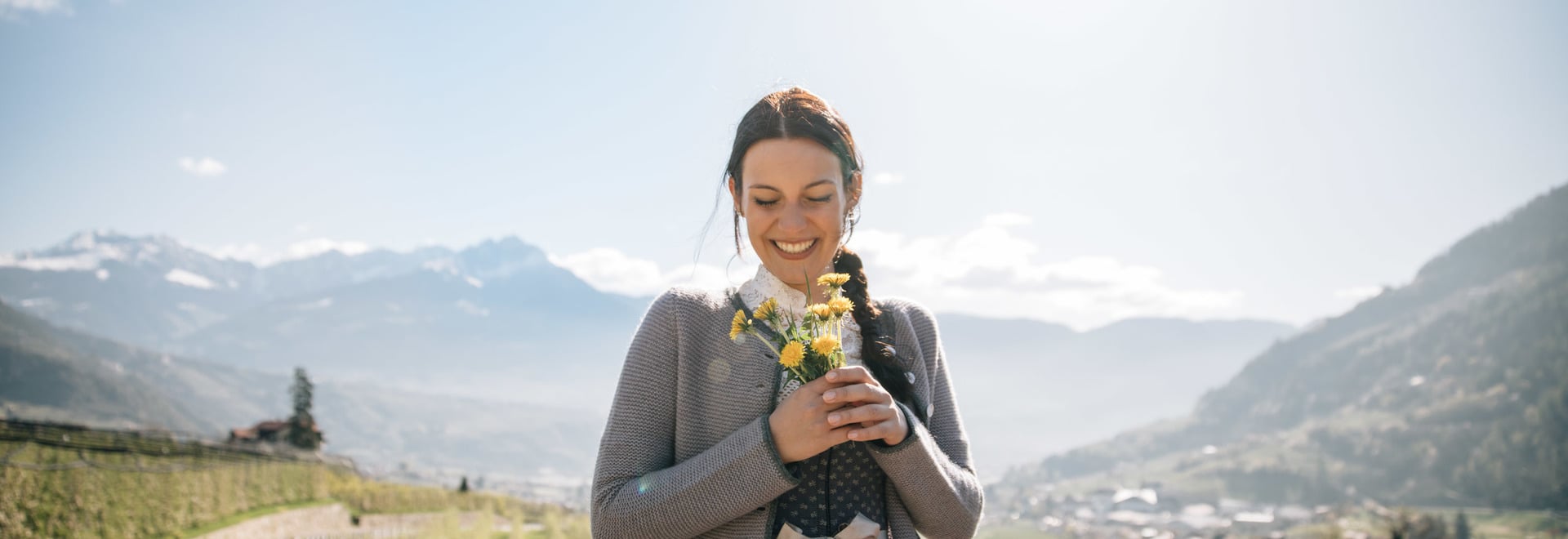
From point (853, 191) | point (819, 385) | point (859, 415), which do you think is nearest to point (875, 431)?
point (859, 415)

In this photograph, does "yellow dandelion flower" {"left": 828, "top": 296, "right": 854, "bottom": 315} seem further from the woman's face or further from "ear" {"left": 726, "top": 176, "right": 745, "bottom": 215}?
"ear" {"left": 726, "top": 176, "right": 745, "bottom": 215}

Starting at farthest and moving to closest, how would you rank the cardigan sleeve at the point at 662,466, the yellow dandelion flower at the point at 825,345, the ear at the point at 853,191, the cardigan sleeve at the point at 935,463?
the ear at the point at 853,191 → the cardigan sleeve at the point at 935,463 → the cardigan sleeve at the point at 662,466 → the yellow dandelion flower at the point at 825,345

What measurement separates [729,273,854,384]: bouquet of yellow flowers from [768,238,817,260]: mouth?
8.6 inches

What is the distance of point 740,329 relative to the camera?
2.14 metres

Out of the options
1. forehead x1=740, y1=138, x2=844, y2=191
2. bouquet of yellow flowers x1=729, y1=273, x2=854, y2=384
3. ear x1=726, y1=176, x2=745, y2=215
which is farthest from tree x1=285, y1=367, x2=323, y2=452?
bouquet of yellow flowers x1=729, y1=273, x2=854, y2=384

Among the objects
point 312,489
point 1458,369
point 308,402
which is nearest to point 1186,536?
point 1458,369

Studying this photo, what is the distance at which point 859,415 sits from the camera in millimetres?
1984

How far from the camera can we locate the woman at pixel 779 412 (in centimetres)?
208

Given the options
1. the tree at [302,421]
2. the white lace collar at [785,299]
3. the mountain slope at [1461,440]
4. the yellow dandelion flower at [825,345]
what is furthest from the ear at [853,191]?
the mountain slope at [1461,440]

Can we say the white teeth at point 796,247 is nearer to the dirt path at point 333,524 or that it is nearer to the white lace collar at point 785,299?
the white lace collar at point 785,299

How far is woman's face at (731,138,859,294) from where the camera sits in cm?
234

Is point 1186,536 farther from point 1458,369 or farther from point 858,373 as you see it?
point 858,373

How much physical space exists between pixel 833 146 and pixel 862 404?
29.3 inches

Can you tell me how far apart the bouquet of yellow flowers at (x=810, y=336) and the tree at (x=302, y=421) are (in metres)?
56.7
